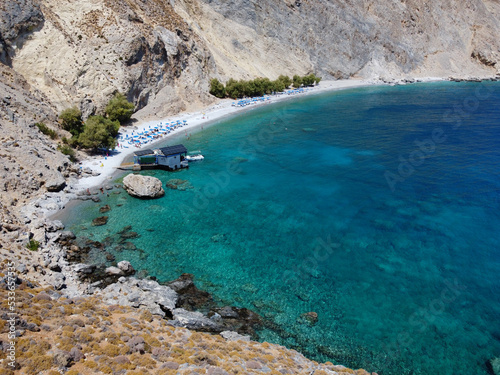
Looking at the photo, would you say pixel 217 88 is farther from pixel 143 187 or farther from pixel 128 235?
pixel 128 235

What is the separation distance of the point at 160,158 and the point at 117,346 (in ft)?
140

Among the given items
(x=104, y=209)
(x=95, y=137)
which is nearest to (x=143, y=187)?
(x=104, y=209)

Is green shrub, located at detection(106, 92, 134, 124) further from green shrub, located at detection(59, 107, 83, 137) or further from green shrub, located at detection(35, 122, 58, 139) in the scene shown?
green shrub, located at detection(35, 122, 58, 139)

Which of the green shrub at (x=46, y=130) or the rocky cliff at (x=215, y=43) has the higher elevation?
the rocky cliff at (x=215, y=43)

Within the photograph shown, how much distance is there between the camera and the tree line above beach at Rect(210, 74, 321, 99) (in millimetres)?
100938

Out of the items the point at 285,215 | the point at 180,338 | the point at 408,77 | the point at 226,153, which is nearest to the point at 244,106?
the point at 226,153

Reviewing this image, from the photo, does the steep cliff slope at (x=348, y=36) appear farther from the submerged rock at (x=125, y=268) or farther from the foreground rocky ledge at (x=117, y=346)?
the foreground rocky ledge at (x=117, y=346)

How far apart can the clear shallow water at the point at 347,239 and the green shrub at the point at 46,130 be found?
1823cm

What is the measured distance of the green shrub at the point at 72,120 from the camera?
190 feet

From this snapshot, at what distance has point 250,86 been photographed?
108 m

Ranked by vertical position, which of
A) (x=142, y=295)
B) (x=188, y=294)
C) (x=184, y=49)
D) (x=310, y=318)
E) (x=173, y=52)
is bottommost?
(x=310, y=318)

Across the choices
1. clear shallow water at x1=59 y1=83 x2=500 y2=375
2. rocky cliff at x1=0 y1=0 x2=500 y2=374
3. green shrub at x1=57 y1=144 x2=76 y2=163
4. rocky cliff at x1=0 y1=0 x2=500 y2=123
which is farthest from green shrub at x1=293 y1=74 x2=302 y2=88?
green shrub at x1=57 y1=144 x2=76 y2=163

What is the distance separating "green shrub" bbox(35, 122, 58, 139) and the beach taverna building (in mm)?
14258

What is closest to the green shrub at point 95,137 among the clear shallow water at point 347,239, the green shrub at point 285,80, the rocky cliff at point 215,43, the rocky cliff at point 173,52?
the rocky cliff at point 173,52
